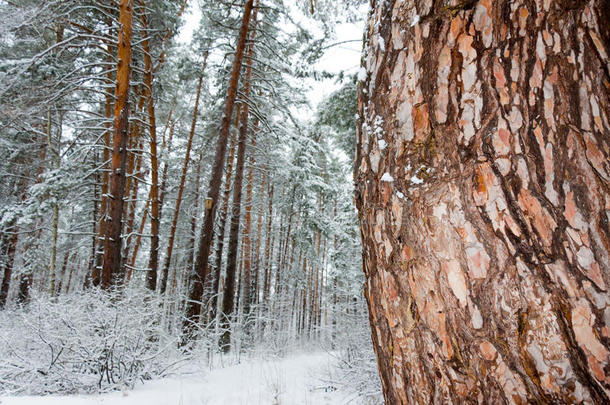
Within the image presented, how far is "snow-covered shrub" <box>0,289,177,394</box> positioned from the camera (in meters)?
3.52

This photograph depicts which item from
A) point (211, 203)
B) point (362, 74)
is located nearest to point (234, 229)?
point (211, 203)

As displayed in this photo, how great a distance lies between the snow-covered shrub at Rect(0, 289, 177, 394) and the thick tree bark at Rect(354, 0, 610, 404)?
3.99m


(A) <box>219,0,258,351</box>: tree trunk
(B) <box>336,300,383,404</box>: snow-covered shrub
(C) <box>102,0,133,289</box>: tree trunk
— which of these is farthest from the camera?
(A) <box>219,0,258,351</box>: tree trunk

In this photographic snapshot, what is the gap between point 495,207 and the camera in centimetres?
74

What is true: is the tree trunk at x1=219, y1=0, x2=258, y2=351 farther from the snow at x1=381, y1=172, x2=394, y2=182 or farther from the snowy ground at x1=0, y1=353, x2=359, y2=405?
the snow at x1=381, y1=172, x2=394, y2=182

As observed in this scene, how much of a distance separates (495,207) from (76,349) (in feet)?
15.0

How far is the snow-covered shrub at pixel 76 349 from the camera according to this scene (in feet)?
11.5

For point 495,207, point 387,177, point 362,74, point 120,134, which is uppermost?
point 120,134

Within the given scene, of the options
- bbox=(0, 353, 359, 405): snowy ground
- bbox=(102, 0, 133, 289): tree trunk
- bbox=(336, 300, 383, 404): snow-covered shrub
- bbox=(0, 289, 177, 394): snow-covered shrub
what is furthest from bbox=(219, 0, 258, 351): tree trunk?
bbox=(0, 289, 177, 394): snow-covered shrub

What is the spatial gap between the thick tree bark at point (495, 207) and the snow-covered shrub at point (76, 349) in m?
3.99

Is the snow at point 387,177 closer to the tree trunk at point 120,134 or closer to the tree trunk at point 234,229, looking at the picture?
the tree trunk at point 120,134

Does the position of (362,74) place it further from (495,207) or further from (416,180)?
(495,207)

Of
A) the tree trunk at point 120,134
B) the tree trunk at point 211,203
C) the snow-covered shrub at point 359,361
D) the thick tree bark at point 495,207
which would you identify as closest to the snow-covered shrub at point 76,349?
the tree trunk at point 120,134

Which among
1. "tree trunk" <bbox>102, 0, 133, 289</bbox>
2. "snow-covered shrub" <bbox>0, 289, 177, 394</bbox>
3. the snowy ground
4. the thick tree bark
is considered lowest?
Result: the snowy ground
